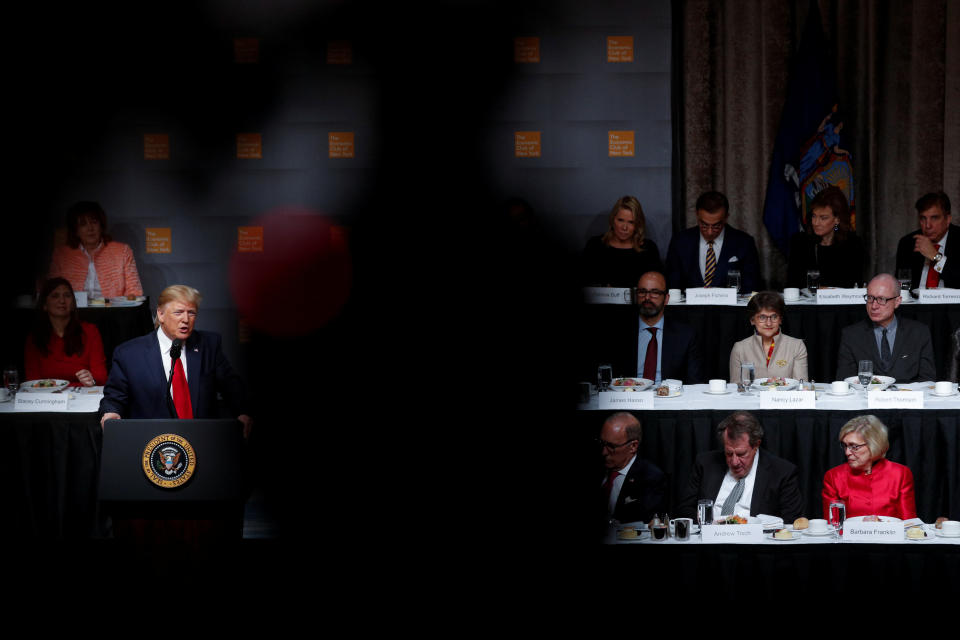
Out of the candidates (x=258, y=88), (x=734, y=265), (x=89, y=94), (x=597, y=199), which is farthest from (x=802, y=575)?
(x=89, y=94)

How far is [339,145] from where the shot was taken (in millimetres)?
6691

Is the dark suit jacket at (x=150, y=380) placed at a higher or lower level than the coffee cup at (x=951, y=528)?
higher

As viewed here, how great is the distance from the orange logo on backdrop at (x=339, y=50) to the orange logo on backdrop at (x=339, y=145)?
1.50 feet

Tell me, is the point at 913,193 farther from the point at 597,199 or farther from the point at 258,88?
the point at 258,88

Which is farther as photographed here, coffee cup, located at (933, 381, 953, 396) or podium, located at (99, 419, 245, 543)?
coffee cup, located at (933, 381, 953, 396)

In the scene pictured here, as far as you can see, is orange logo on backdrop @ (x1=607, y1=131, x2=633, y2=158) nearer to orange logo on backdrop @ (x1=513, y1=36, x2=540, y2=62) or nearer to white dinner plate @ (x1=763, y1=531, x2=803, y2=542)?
orange logo on backdrop @ (x1=513, y1=36, x2=540, y2=62)

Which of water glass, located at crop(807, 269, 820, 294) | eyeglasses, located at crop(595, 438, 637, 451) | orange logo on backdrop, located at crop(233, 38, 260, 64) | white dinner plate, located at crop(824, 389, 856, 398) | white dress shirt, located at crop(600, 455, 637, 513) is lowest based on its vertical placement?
white dress shirt, located at crop(600, 455, 637, 513)

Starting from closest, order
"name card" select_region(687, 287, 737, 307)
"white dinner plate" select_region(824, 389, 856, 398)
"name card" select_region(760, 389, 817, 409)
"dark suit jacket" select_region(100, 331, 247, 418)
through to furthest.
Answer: "dark suit jacket" select_region(100, 331, 247, 418), "name card" select_region(760, 389, 817, 409), "white dinner plate" select_region(824, 389, 856, 398), "name card" select_region(687, 287, 737, 307)

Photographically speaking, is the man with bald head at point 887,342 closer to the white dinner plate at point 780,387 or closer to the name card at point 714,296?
the white dinner plate at point 780,387

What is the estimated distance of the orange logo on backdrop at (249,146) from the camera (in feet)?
22.0

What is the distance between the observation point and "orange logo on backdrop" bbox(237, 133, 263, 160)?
6.70m

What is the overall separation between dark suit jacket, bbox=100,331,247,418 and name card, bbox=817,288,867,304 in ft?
10.4

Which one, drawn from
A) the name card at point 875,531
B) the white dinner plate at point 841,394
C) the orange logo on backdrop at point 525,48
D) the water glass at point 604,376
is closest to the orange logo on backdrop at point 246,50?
the orange logo on backdrop at point 525,48

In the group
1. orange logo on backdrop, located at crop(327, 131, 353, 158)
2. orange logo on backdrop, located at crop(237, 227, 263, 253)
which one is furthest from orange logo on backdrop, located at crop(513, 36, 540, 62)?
orange logo on backdrop, located at crop(237, 227, 263, 253)
